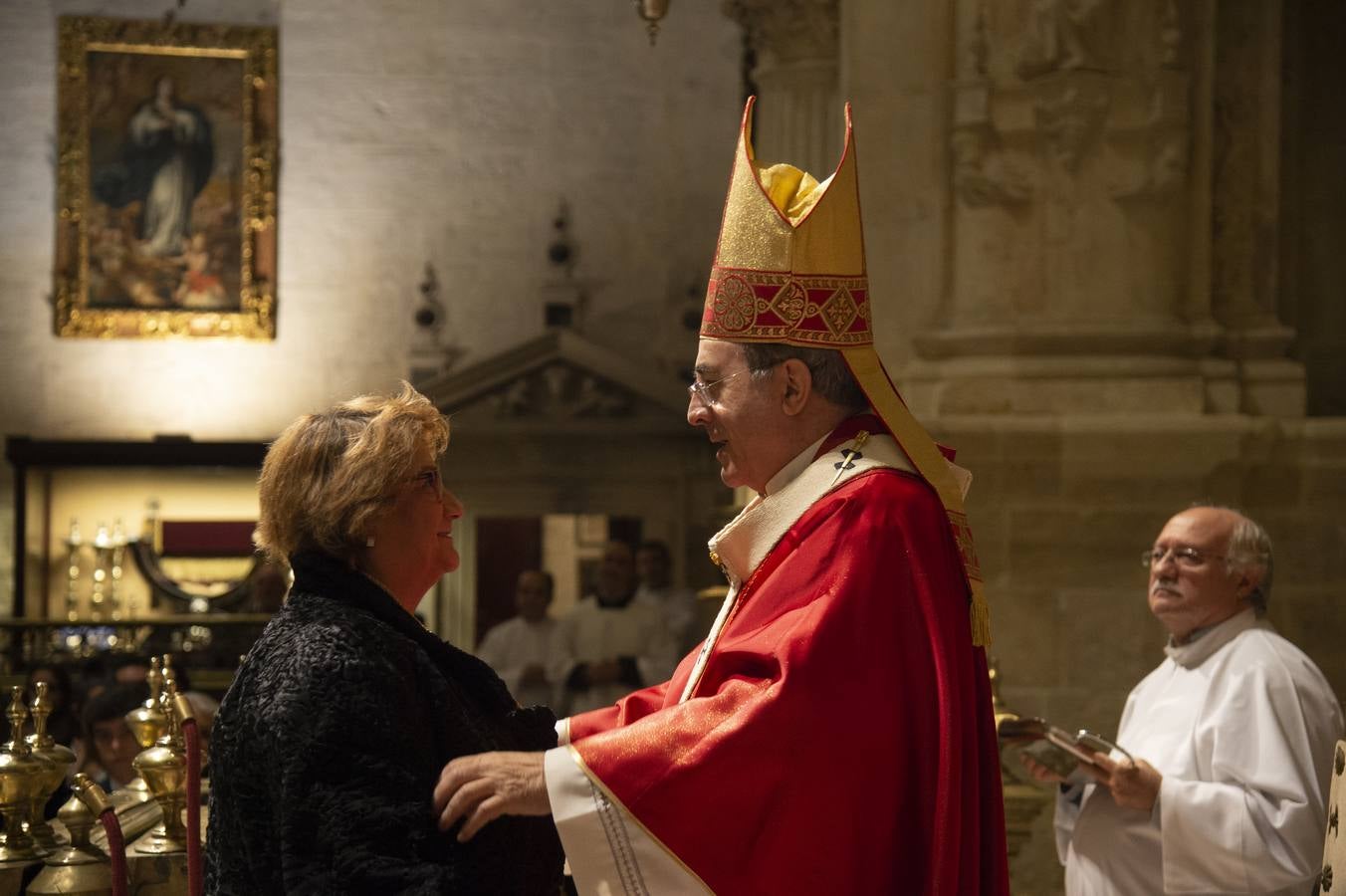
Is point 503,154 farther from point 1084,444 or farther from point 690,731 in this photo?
point 690,731

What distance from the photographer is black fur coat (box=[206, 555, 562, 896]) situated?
229 cm

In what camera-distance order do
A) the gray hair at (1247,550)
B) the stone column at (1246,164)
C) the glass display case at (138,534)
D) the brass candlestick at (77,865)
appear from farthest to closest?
the glass display case at (138,534) → the stone column at (1246,164) → the gray hair at (1247,550) → the brass candlestick at (77,865)

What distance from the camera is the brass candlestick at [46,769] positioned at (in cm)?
323

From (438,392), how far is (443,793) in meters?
10.6

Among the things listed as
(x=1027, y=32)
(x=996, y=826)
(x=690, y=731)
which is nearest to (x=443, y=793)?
(x=690, y=731)

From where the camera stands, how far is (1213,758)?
14.2 ft

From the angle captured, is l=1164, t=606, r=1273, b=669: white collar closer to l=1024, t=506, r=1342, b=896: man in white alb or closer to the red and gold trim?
l=1024, t=506, r=1342, b=896: man in white alb

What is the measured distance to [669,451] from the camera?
12969 millimetres

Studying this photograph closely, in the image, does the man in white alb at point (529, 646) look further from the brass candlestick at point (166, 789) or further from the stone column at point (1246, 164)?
the brass candlestick at point (166, 789)

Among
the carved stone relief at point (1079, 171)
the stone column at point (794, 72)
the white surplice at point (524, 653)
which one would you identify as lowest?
the white surplice at point (524, 653)

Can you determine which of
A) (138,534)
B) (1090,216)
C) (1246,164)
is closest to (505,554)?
(138,534)

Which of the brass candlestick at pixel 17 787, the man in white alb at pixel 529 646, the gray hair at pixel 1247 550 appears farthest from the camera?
the man in white alb at pixel 529 646

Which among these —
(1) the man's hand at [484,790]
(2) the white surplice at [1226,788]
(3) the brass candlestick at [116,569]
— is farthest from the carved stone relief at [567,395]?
(1) the man's hand at [484,790]

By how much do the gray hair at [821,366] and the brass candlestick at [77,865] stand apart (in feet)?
4.45
